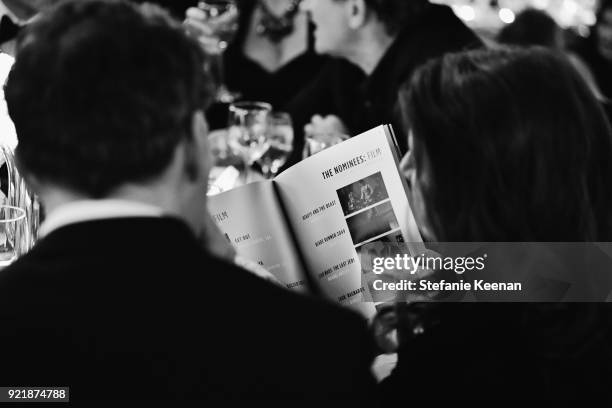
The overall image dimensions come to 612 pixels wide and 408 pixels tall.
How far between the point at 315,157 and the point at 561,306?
0.45 meters

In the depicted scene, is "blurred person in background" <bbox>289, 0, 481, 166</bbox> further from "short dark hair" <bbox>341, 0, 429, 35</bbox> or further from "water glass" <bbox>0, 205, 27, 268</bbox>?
"water glass" <bbox>0, 205, 27, 268</bbox>

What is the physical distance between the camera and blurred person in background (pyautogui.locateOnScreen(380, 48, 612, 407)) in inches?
39.1

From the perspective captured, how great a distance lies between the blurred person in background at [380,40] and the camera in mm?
2471

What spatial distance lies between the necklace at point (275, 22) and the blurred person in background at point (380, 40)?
71 centimetres

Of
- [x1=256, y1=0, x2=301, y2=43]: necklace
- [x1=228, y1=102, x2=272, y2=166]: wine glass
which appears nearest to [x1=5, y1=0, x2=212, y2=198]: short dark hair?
[x1=228, y1=102, x2=272, y2=166]: wine glass

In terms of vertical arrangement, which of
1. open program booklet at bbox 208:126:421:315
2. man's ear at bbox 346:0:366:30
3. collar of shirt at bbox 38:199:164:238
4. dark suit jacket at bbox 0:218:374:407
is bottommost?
man's ear at bbox 346:0:366:30

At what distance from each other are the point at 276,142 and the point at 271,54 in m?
1.29

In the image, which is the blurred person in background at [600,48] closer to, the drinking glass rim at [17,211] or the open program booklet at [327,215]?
the open program booklet at [327,215]

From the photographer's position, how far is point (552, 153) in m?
1.07

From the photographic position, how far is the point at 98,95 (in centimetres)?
76

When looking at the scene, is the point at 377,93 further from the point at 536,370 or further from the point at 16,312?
the point at 16,312

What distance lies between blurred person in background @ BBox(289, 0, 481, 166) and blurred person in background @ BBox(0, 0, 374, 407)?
1601 mm

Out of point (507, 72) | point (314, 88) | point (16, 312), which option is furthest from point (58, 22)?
point (314, 88)

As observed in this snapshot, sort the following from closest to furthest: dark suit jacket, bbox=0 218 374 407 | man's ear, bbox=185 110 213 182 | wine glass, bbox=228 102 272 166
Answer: dark suit jacket, bbox=0 218 374 407, man's ear, bbox=185 110 213 182, wine glass, bbox=228 102 272 166
